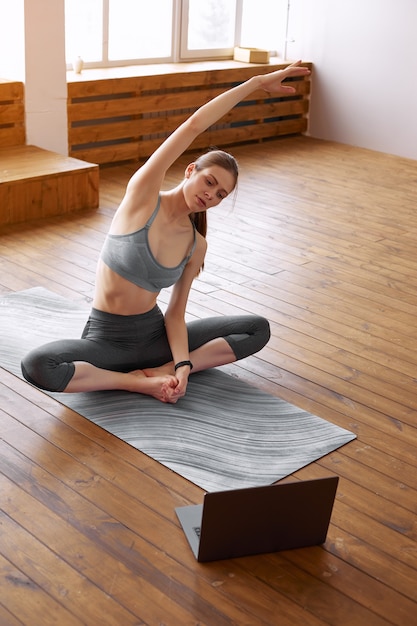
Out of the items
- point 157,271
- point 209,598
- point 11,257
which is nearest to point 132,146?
point 11,257

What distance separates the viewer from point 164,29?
20.1 ft

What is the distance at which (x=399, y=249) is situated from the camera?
13.8 feet

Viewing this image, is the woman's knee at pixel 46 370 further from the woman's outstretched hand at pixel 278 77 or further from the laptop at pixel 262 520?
the woman's outstretched hand at pixel 278 77

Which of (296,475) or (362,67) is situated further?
(362,67)

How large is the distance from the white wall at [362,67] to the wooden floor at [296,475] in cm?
219

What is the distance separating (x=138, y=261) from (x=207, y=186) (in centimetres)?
31

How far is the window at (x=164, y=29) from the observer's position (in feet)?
18.5

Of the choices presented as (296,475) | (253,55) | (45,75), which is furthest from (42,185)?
(253,55)

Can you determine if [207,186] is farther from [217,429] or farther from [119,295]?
[217,429]

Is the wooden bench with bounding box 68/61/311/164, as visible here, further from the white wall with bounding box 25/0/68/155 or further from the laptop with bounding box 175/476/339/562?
the laptop with bounding box 175/476/339/562

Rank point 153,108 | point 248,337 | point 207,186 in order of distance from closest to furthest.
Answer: point 207,186
point 248,337
point 153,108

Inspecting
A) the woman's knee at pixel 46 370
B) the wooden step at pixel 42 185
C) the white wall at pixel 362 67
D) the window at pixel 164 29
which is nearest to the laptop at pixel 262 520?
the woman's knee at pixel 46 370

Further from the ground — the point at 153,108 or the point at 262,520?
the point at 153,108

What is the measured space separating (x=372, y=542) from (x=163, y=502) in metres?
0.51
